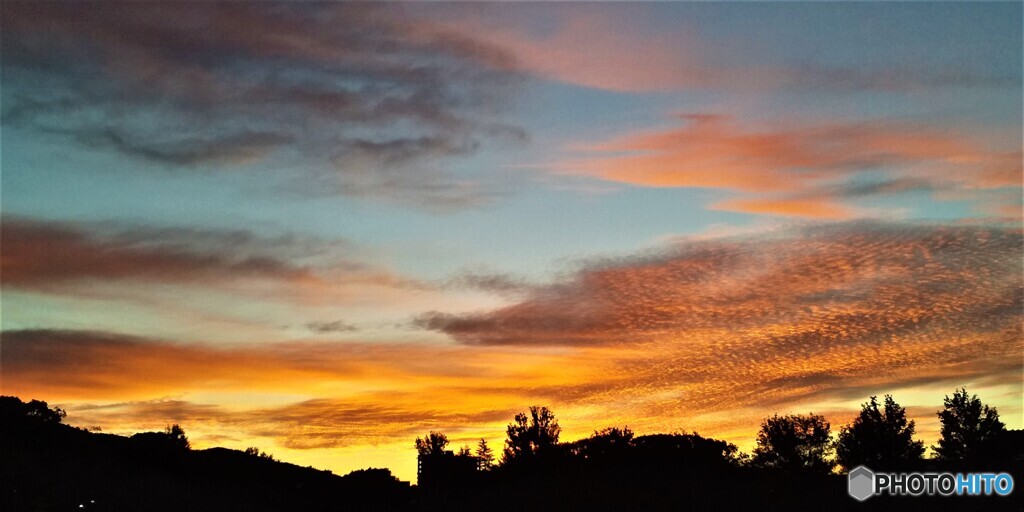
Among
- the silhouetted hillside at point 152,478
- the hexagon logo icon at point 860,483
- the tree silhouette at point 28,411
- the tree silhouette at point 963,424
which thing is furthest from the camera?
the tree silhouette at point 963,424

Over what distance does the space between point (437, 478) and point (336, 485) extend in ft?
45.5

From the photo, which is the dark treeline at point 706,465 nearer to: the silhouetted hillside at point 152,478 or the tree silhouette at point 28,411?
the silhouetted hillside at point 152,478

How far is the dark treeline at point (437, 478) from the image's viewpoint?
6419 centimetres

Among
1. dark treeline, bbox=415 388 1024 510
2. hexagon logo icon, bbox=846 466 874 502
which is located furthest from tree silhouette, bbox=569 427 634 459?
hexagon logo icon, bbox=846 466 874 502

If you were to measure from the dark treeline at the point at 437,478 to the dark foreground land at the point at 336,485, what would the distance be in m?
0.16

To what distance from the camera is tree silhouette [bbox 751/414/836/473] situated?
129 m

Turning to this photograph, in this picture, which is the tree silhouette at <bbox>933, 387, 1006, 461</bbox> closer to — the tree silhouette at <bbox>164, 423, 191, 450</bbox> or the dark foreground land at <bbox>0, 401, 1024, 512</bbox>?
the dark foreground land at <bbox>0, 401, 1024, 512</bbox>

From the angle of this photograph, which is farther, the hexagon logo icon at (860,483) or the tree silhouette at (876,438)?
the tree silhouette at (876,438)

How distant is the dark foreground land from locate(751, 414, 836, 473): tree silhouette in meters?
35.4

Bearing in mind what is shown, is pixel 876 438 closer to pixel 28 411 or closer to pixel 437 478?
pixel 437 478

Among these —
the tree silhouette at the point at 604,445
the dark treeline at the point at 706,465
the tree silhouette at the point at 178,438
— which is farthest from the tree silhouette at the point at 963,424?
the tree silhouette at the point at 178,438

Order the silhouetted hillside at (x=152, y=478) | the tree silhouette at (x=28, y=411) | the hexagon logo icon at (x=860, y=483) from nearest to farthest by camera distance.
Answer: the silhouetted hillside at (x=152, y=478)
the hexagon logo icon at (x=860, y=483)
the tree silhouette at (x=28, y=411)

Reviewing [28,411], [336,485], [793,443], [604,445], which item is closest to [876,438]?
[793,443]

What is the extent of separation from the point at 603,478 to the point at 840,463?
56701 millimetres
